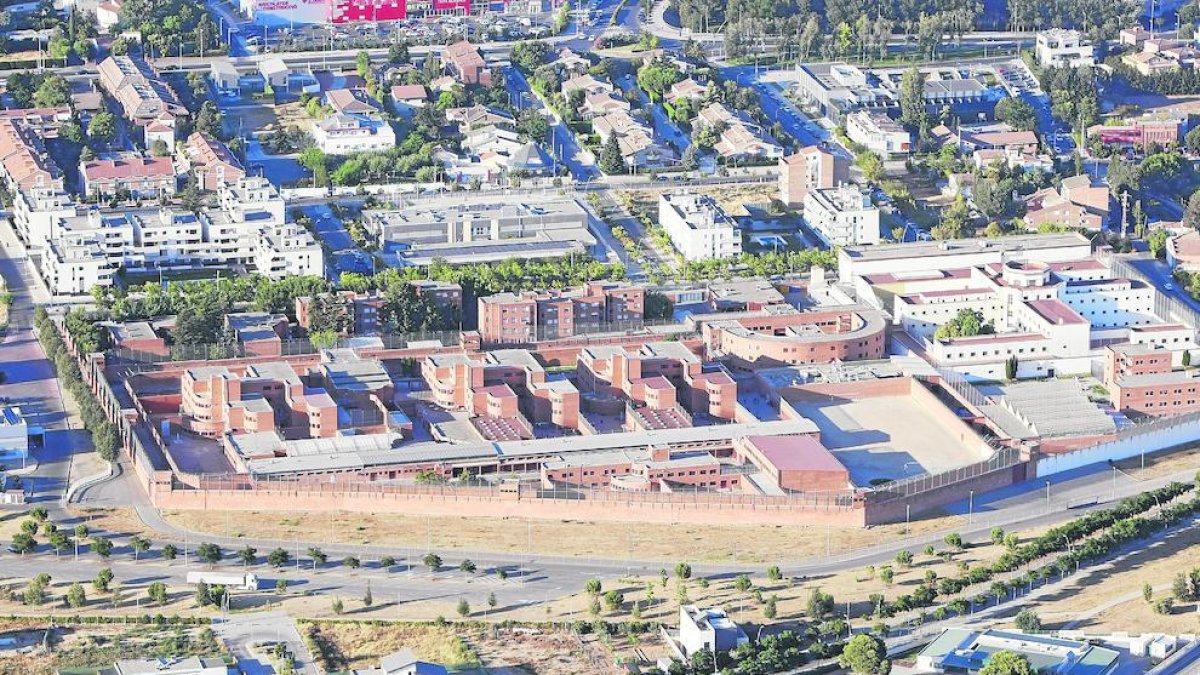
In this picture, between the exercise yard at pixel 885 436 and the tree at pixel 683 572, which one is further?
the exercise yard at pixel 885 436

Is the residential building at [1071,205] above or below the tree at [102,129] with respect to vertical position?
below

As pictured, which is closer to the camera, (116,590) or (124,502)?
(116,590)

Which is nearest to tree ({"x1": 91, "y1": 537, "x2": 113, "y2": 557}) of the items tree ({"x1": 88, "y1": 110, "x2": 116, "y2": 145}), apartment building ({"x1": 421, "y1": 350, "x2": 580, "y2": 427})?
apartment building ({"x1": 421, "y1": 350, "x2": 580, "y2": 427})

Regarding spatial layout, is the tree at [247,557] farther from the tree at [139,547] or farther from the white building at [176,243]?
the white building at [176,243]

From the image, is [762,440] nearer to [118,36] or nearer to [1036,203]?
[1036,203]

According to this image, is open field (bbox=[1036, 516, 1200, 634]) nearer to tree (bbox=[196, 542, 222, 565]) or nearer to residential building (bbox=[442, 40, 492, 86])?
tree (bbox=[196, 542, 222, 565])

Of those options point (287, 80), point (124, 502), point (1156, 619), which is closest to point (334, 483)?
point (124, 502)

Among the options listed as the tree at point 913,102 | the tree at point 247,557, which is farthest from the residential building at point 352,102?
the tree at point 247,557
